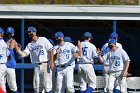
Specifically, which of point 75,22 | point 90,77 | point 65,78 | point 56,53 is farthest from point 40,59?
point 75,22

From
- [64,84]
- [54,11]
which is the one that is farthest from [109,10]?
[64,84]

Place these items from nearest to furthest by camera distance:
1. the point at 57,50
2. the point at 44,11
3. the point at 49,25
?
the point at 57,50 < the point at 44,11 < the point at 49,25

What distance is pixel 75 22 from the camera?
17797mm

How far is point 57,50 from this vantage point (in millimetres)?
13281

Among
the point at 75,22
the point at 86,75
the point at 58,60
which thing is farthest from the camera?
the point at 75,22

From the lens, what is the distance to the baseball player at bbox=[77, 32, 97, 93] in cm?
1368

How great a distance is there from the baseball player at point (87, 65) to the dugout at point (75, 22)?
1319mm

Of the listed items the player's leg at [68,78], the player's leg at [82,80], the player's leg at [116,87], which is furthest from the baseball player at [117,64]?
the player's leg at [68,78]

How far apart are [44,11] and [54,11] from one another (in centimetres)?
27

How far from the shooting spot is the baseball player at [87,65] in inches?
539

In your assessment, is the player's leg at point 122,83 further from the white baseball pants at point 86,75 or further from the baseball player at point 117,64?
the white baseball pants at point 86,75

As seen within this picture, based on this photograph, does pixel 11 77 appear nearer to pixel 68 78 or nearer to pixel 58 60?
pixel 58 60

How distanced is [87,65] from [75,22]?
4.25m

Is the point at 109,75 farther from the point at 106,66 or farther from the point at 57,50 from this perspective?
the point at 57,50
